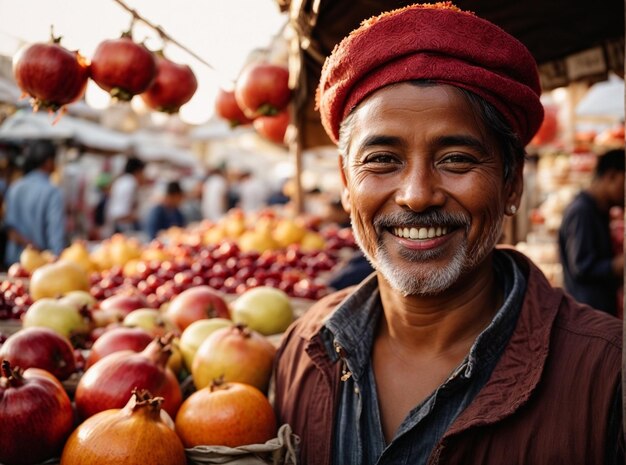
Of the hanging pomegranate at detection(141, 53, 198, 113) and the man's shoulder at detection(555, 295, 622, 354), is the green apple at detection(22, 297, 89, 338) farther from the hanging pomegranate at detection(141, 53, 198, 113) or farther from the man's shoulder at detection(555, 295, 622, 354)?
the man's shoulder at detection(555, 295, 622, 354)

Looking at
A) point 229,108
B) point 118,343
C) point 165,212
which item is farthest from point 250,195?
point 118,343

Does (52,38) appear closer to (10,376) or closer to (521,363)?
(10,376)

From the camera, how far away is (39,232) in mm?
6605

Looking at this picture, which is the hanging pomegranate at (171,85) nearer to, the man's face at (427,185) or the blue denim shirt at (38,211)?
the man's face at (427,185)

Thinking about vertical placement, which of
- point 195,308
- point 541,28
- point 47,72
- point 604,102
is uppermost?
point 604,102

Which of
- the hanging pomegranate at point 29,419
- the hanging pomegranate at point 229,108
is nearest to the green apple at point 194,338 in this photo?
the hanging pomegranate at point 29,419

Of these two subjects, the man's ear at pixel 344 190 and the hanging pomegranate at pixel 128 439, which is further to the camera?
the man's ear at pixel 344 190

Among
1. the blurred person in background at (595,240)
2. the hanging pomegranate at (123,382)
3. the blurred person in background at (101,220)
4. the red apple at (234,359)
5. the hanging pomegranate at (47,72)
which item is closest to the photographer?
the hanging pomegranate at (123,382)

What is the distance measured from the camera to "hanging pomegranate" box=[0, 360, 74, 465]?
1.62 m

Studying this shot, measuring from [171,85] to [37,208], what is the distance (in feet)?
14.8

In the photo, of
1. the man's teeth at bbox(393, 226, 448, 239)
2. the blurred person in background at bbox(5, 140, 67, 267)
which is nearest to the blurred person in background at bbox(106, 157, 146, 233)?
the blurred person in background at bbox(5, 140, 67, 267)

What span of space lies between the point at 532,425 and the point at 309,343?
0.72 m

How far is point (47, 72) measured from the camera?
2.25 m

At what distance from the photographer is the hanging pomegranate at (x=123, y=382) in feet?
5.88
